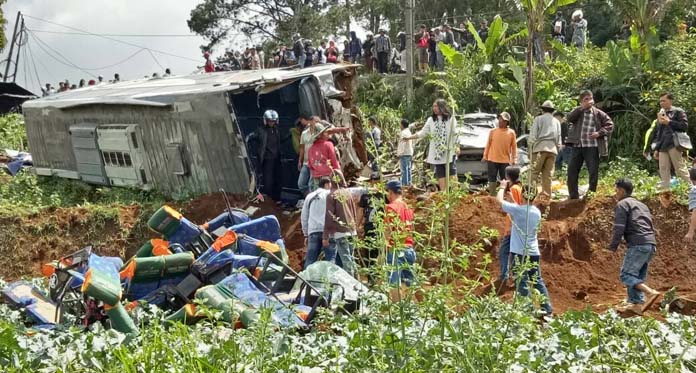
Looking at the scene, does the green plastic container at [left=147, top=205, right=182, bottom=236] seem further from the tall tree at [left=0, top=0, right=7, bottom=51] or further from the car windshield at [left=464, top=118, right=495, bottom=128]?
the tall tree at [left=0, top=0, right=7, bottom=51]

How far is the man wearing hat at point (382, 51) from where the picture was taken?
87.1 ft

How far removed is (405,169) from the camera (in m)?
14.6

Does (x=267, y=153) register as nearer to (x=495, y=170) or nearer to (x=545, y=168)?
(x=495, y=170)

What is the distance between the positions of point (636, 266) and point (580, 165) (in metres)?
4.02

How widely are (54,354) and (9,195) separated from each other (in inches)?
547

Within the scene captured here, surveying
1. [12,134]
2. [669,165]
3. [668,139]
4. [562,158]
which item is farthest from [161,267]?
[12,134]

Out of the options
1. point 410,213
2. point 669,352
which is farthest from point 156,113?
point 669,352

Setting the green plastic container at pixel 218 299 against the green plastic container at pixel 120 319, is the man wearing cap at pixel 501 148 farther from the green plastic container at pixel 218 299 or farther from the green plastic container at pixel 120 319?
the green plastic container at pixel 120 319

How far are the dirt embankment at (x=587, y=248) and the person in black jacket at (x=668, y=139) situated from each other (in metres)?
0.98

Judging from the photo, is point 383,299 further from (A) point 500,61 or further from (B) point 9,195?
(A) point 500,61

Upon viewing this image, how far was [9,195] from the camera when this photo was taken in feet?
58.8

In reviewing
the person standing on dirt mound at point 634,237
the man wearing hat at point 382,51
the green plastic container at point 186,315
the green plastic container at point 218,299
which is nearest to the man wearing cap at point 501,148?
the person standing on dirt mound at point 634,237

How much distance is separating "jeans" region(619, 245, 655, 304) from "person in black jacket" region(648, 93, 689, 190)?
417cm

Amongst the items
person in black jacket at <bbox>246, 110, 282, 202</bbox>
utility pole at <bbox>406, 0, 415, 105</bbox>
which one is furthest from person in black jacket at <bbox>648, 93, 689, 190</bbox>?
utility pole at <bbox>406, 0, 415, 105</bbox>
